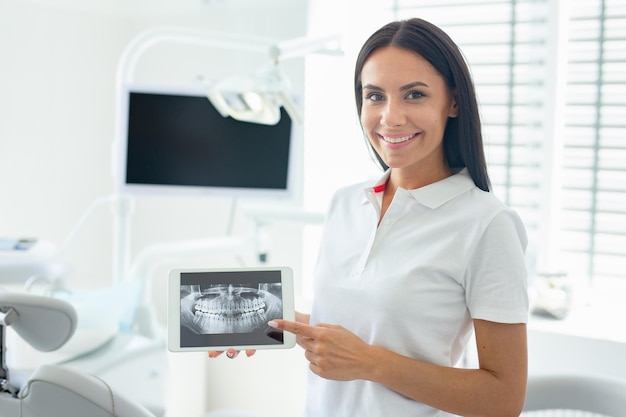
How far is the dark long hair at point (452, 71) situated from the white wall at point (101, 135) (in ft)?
4.77

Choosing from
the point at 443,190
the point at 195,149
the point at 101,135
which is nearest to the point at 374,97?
the point at 443,190

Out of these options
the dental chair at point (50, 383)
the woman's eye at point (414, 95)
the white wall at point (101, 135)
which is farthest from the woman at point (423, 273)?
the white wall at point (101, 135)

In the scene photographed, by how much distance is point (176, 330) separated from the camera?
1.26m

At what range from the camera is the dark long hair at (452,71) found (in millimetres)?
1214

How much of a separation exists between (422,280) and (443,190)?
0.57 feet

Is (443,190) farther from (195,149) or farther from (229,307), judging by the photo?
(195,149)

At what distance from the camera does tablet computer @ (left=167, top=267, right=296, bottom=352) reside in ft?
4.11

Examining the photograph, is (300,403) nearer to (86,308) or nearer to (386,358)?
(86,308)

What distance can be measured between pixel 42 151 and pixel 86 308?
1101 mm

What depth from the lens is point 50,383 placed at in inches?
42.7

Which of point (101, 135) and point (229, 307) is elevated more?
point (101, 135)

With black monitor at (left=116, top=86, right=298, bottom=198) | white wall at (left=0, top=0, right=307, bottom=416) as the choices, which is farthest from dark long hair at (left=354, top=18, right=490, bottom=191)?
white wall at (left=0, top=0, right=307, bottom=416)

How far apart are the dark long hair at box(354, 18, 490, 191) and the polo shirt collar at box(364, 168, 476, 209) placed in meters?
0.02

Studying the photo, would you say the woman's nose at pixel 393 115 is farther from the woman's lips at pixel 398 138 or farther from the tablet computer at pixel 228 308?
the tablet computer at pixel 228 308
